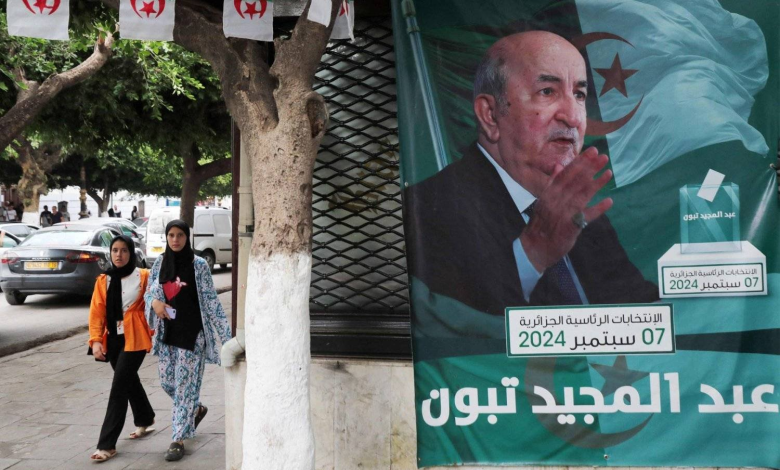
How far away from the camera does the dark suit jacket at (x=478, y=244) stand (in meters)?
4.41

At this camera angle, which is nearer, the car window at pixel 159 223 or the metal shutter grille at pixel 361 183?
the metal shutter grille at pixel 361 183

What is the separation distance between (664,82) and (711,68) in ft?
0.90

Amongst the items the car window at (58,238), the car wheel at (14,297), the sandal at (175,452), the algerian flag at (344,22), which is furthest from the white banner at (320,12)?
the car wheel at (14,297)

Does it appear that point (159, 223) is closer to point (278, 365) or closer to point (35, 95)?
point (35, 95)

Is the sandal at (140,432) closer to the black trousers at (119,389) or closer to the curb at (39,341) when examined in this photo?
the black trousers at (119,389)

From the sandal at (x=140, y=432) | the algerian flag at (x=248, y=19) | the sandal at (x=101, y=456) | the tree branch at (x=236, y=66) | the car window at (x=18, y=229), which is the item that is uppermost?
the car window at (x=18, y=229)

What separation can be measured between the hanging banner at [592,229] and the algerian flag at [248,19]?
786mm

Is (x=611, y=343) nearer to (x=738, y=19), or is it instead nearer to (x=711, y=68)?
(x=711, y=68)

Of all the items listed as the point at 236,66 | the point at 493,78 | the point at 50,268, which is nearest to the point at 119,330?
the point at 236,66

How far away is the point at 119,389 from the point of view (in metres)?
5.90

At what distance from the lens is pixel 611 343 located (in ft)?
14.3

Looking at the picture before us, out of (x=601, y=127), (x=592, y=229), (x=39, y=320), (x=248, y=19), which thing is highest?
(x=248, y=19)

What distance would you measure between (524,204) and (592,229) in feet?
1.35

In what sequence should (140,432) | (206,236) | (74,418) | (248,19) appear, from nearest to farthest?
(248,19) → (140,432) → (74,418) → (206,236)
